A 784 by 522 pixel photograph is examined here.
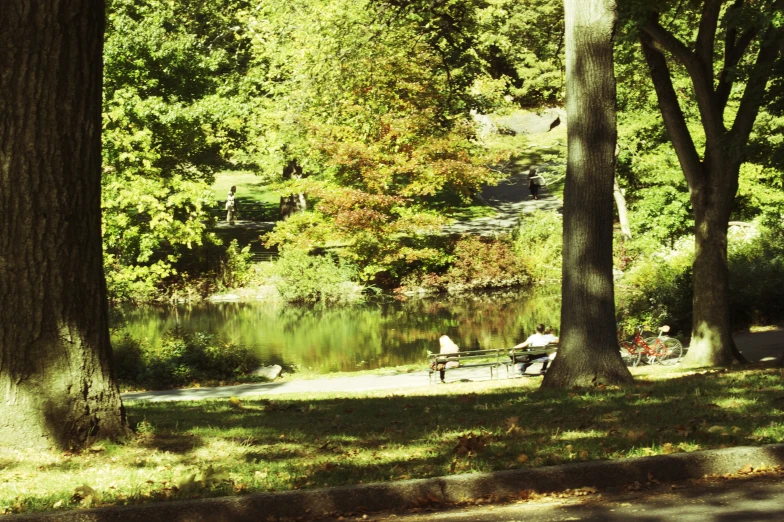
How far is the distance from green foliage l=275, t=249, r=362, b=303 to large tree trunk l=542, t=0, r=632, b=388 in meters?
24.2

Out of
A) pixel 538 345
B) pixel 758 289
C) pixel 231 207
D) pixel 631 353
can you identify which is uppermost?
pixel 231 207

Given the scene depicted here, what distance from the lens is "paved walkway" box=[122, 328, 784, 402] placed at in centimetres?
1745

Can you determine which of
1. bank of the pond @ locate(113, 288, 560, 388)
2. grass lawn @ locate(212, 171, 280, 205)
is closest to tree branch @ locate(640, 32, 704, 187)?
bank of the pond @ locate(113, 288, 560, 388)

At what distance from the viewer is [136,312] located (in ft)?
113

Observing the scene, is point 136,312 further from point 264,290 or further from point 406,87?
point 406,87

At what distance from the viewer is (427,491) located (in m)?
6.62

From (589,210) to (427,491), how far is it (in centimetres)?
657

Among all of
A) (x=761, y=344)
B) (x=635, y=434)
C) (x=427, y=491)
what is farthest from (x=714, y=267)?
(x=427, y=491)

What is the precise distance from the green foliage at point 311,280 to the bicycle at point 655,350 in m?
17.2

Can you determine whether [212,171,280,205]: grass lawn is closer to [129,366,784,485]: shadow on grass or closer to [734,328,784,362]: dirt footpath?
[734,328,784,362]: dirt footpath

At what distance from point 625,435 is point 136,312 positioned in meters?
28.7

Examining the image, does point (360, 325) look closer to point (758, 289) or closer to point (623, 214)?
point (758, 289)

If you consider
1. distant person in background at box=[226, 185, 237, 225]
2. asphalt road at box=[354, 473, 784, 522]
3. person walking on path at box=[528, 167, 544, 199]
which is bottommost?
asphalt road at box=[354, 473, 784, 522]

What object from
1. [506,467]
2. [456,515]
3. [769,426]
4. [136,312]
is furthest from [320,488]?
[136,312]
